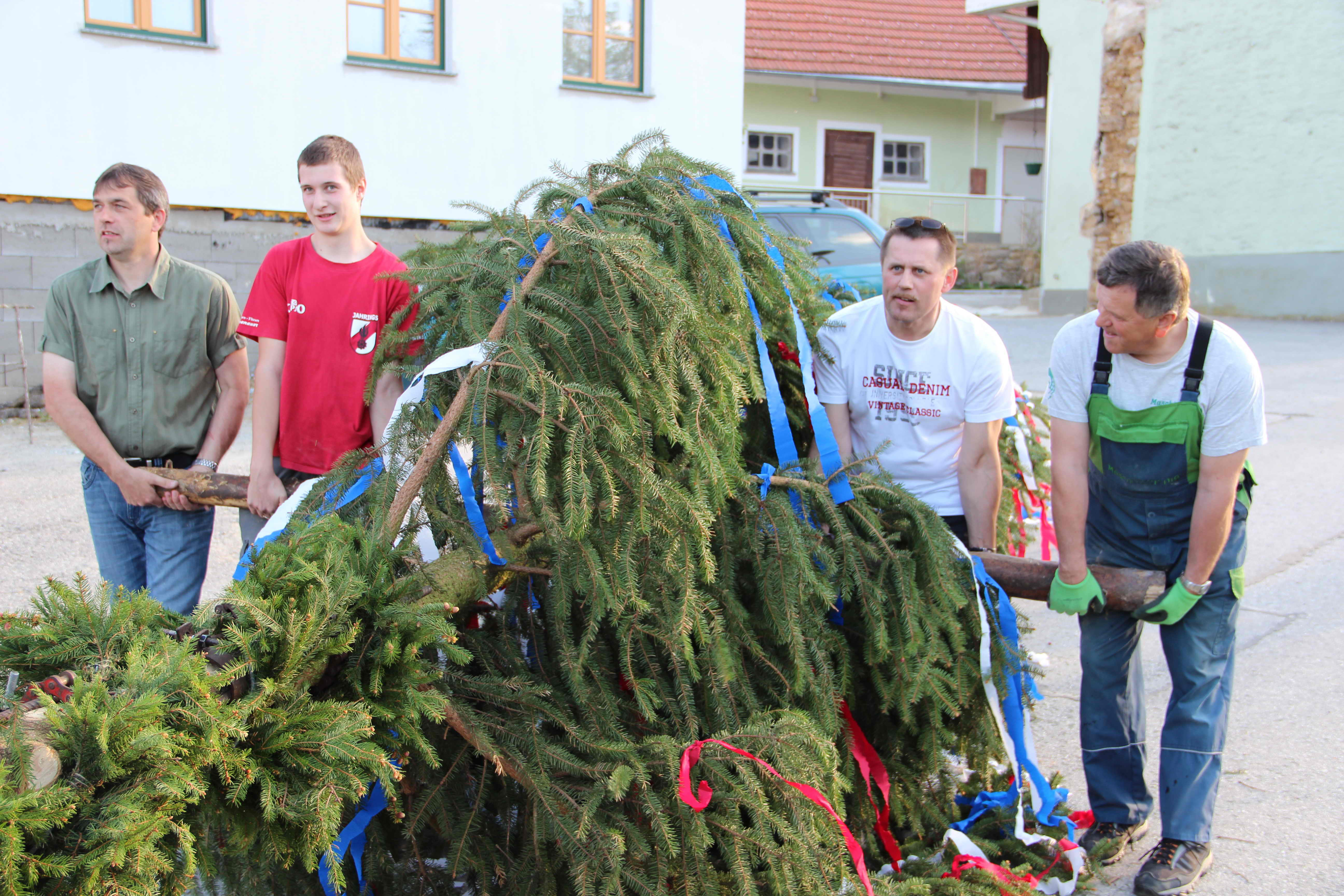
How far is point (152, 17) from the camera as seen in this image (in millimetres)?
9945

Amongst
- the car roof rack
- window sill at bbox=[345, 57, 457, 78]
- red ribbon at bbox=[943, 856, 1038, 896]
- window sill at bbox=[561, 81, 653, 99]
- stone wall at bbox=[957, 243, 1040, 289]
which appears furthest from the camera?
stone wall at bbox=[957, 243, 1040, 289]

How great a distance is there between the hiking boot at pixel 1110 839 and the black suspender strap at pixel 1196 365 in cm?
145

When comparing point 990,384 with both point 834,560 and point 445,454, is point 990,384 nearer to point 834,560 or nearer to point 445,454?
point 834,560

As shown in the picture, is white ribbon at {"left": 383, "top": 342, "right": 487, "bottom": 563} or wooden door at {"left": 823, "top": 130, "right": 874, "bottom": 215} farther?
wooden door at {"left": 823, "top": 130, "right": 874, "bottom": 215}

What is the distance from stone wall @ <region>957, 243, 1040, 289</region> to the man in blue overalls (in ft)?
69.2

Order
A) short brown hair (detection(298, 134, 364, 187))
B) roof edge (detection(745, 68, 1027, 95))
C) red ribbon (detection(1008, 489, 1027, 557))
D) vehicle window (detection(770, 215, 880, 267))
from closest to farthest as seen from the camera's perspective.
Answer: short brown hair (detection(298, 134, 364, 187))
red ribbon (detection(1008, 489, 1027, 557))
vehicle window (detection(770, 215, 880, 267))
roof edge (detection(745, 68, 1027, 95))

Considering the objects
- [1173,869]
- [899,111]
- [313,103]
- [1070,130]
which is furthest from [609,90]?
[899,111]

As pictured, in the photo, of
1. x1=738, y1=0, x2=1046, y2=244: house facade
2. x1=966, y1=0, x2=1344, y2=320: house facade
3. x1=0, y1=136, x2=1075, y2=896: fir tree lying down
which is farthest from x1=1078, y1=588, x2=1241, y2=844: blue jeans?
x1=738, y1=0, x2=1046, y2=244: house facade

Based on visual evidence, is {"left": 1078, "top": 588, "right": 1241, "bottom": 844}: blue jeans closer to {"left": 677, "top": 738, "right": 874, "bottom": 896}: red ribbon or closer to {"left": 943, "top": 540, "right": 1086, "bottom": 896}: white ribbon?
{"left": 943, "top": 540, "right": 1086, "bottom": 896}: white ribbon

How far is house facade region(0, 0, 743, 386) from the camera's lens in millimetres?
9586

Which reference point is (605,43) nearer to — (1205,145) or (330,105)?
(330,105)

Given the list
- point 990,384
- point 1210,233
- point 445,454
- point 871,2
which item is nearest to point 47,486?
Answer: point 445,454

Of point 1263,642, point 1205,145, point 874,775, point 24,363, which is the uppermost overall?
point 1205,145

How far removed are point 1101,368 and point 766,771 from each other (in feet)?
5.81
